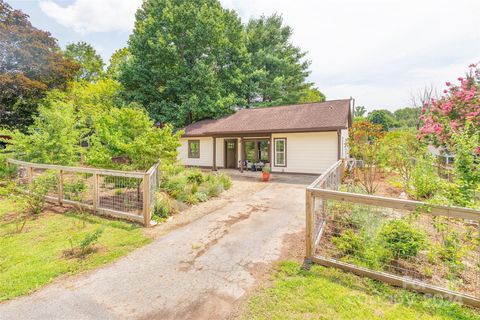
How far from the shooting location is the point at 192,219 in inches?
233

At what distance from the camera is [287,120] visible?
45.5ft

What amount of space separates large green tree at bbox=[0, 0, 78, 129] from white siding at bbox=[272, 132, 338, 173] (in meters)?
20.3

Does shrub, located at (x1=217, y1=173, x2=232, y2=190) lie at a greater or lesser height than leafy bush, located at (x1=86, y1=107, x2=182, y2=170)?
lesser

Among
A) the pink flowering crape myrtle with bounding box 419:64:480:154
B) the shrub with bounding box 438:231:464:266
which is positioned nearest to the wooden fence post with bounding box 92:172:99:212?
the shrub with bounding box 438:231:464:266

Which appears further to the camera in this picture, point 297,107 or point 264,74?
point 264,74

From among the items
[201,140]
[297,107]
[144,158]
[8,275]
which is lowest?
[8,275]

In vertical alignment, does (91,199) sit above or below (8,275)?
above

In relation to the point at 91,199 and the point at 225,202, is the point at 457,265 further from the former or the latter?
the point at 91,199

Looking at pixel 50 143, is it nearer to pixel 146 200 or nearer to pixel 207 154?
pixel 146 200

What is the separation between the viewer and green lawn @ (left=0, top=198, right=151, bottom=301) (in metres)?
3.40

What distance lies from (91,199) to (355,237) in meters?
6.94

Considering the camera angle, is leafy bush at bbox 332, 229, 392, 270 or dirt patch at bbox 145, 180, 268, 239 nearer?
leafy bush at bbox 332, 229, 392, 270

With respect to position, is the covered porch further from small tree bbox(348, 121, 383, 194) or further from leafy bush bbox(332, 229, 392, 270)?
leafy bush bbox(332, 229, 392, 270)

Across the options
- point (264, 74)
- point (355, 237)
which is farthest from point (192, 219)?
point (264, 74)
